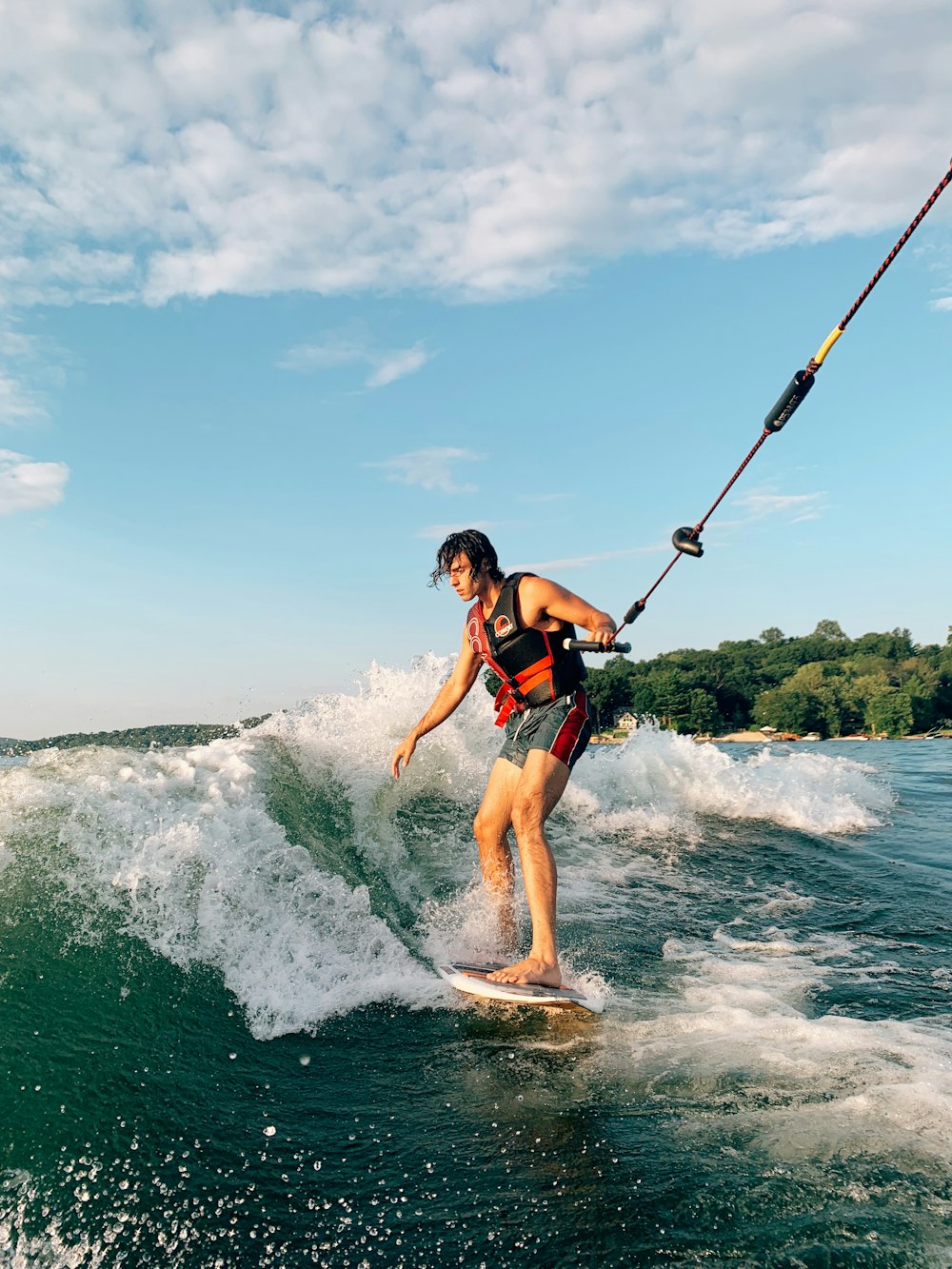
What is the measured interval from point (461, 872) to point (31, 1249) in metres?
4.75

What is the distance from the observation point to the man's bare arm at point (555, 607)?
4.57m

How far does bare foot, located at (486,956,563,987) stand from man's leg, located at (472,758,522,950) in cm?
77

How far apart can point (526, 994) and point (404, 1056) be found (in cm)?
66

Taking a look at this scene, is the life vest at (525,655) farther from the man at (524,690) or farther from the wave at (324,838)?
the wave at (324,838)

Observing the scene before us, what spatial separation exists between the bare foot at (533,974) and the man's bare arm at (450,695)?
1.54m

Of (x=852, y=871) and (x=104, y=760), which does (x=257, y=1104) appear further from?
(x=852, y=871)

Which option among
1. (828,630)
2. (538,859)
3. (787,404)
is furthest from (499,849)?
(828,630)

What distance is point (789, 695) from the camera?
107688 millimetres

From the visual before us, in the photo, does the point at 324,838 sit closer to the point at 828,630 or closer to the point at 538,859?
the point at 538,859

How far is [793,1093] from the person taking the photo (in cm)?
295

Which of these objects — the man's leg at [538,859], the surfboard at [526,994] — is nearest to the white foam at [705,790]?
the man's leg at [538,859]

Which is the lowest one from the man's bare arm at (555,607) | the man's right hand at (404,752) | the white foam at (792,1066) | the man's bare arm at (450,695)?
the white foam at (792,1066)

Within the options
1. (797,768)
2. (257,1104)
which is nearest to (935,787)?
(797,768)

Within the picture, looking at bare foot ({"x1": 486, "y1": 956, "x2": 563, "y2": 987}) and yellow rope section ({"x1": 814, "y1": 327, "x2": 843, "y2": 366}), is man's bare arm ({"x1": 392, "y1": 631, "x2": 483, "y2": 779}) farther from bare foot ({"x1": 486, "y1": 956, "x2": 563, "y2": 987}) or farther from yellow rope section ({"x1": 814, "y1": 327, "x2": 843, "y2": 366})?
yellow rope section ({"x1": 814, "y1": 327, "x2": 843, "y2": 366})
